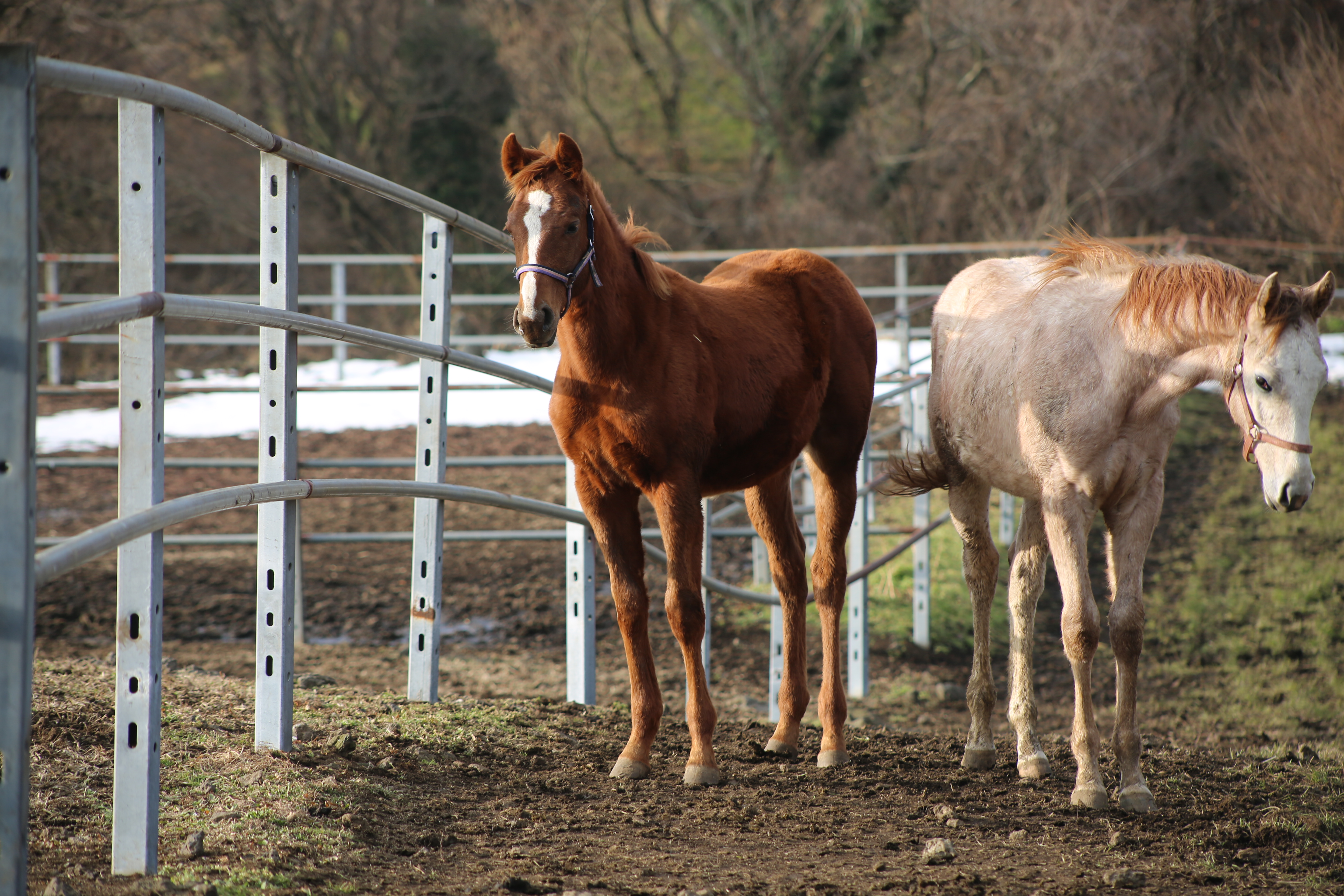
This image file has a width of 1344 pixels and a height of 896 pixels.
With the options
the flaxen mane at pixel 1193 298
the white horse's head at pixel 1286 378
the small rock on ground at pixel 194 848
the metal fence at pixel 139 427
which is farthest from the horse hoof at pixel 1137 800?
the small rock on ground at pixel 194 848

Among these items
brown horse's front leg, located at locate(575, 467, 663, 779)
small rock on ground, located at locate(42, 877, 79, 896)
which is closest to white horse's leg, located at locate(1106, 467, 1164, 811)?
brown horse's front leg, located at locate(575, 467, 663, 779)

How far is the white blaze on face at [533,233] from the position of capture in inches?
116

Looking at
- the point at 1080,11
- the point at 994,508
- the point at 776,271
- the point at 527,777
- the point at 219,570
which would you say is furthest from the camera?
the point at 1080,11

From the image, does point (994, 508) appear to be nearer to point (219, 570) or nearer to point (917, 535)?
point (917, 535)

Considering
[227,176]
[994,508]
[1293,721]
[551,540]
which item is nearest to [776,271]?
[1293,721]

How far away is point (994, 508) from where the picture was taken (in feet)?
35.8

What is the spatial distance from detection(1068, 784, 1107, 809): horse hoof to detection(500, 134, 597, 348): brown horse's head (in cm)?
205

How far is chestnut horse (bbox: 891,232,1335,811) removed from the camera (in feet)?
9.87

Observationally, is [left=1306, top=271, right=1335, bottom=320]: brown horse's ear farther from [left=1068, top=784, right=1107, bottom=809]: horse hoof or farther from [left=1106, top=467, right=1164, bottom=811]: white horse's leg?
[left=1068, top=784, right=1107, bottom=809]: horse hoof

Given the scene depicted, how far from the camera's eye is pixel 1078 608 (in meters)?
3.43

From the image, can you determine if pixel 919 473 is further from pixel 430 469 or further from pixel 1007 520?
pixel 1007 520

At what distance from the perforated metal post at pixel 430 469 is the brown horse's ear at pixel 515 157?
0.65m

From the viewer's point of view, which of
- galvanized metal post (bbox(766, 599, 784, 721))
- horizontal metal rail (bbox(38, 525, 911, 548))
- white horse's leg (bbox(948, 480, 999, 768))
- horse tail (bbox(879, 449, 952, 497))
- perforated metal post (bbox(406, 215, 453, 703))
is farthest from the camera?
horizontal metal rail (bbox(38, 525, 911, 548))

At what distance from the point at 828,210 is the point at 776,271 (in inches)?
642
